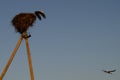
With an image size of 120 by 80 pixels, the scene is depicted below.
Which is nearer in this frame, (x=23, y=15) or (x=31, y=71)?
(x=31, y=71)

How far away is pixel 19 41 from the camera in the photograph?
29156 millimetres

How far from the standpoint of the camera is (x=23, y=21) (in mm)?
29453

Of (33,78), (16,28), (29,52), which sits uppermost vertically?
(16,28)

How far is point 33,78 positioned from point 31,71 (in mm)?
551

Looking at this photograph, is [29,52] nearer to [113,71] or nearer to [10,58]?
[10,58]

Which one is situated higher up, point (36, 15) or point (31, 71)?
point (36, 15)

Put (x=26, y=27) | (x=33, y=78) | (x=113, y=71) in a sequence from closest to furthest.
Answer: (x=33, y=78) < (x=26, y=27) < (x=113, y=71)

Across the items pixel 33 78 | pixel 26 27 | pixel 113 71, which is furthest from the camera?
pixel 113 71

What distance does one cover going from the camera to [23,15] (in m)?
29.7

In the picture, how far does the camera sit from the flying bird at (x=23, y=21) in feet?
96.2

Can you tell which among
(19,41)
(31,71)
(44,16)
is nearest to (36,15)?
(44,16)

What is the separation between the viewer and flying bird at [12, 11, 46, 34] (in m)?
29.3

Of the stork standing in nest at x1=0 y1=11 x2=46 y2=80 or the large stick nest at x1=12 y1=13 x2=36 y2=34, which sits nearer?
the stork standing in nest at x1=0 y1=11 x2=46 y2=80

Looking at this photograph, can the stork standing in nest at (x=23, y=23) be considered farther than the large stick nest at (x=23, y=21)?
No
